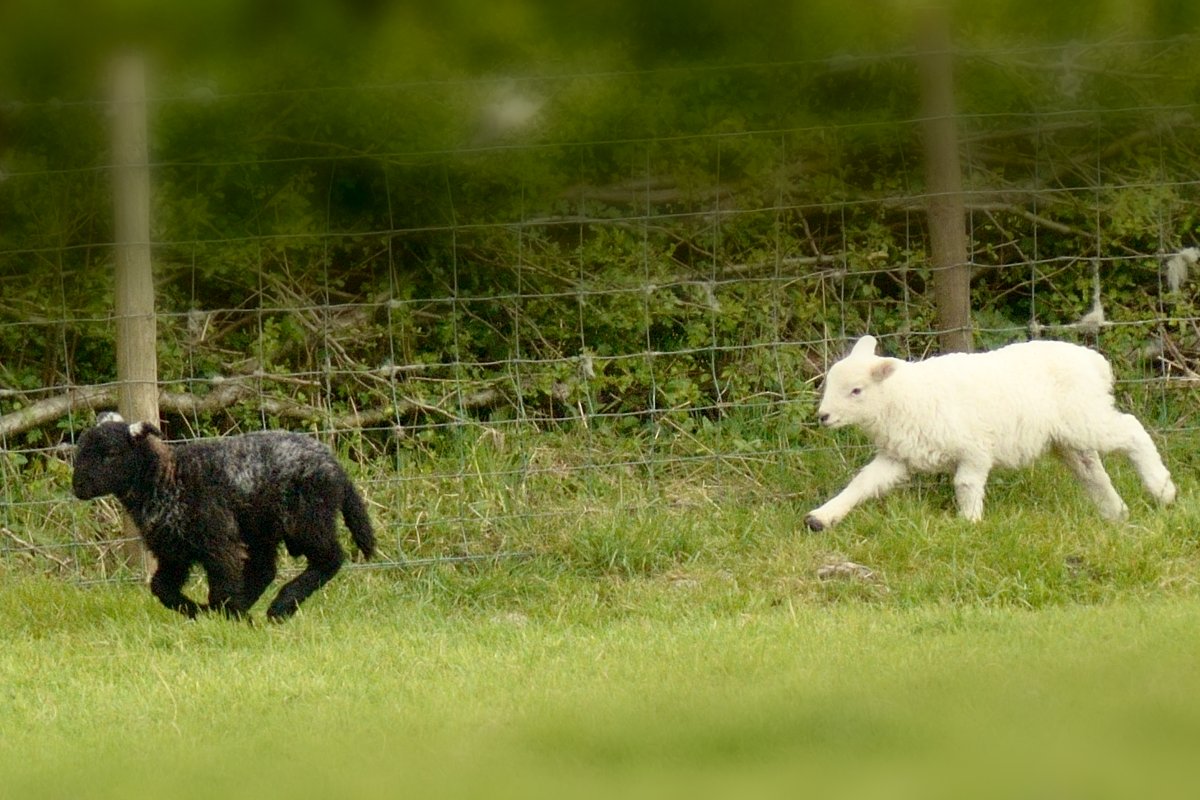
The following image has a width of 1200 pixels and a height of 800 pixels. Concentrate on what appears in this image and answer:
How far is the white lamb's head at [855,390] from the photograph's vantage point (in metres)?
7.17

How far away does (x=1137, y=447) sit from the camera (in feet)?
23.5

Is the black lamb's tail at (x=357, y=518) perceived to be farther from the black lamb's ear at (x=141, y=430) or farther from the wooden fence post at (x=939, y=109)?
the wooden fence post at (x=939, y=109)

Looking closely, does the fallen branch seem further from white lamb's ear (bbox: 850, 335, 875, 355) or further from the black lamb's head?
white lamb's ear (bbox: 850, 335, 875, 355)

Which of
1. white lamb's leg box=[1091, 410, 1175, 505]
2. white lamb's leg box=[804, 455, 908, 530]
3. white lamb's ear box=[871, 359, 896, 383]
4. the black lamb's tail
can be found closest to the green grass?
the black lamb's tail

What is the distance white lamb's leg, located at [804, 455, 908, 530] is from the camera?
7066 mm

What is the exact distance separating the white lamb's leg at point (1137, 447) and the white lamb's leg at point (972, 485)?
1.79 ft

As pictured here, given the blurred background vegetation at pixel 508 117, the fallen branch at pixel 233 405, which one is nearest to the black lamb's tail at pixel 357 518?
the fallen branch at pixel 233 405

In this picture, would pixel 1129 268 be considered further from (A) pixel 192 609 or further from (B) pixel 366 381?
(A) pixel 192 609

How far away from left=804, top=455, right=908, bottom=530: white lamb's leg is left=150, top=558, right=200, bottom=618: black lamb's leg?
9.17ft

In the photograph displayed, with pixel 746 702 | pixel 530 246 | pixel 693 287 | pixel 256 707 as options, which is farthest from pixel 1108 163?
pixel 693 287

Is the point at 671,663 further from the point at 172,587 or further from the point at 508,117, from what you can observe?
the point at 508,117

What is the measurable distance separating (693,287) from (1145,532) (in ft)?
7.94

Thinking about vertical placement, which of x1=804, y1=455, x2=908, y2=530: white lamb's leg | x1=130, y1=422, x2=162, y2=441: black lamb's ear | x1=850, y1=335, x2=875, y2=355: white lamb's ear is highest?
x1=850, y1=335, x2=875, y2=355: white lamb's ear

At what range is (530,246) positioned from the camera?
177 centimetres
